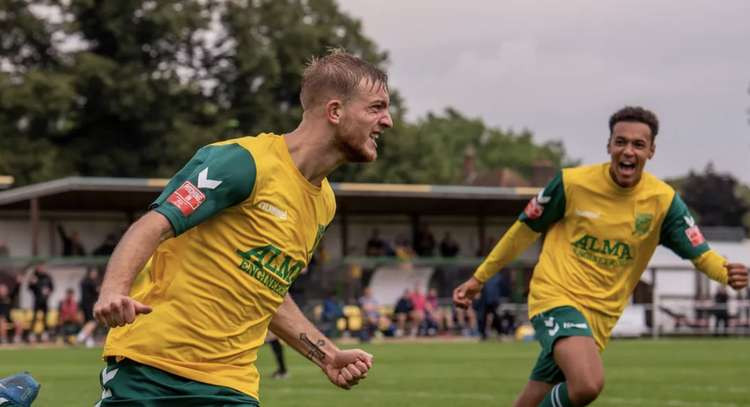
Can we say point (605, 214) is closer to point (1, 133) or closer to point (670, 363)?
point (670, 363)

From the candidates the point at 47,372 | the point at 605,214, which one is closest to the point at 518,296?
the point at 47,372

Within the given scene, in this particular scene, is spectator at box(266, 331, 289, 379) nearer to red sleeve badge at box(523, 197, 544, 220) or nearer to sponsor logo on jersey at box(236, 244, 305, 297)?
red sleeve badge at box(523, 197, 544, 220)

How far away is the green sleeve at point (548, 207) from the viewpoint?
8758 millimetres

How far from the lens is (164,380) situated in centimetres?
505

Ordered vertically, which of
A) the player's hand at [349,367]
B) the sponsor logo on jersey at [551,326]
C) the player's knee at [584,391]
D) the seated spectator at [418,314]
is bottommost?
the seated spectator at [418,314]

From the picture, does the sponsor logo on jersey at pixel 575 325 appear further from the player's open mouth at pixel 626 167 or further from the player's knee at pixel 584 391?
the player's open mouth at pixel 626 167

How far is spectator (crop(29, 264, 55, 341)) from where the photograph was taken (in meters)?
30.5

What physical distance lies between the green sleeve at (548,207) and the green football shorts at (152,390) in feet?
13.3

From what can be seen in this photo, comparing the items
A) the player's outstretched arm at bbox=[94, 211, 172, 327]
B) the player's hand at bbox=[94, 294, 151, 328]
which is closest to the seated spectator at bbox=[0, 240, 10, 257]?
the player's outstretched arm at bbox=[94, 211, 172, 327]

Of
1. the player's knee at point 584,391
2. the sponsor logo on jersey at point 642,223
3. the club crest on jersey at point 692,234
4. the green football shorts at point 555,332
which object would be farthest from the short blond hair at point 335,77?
the club crest on jersey at point 692,234

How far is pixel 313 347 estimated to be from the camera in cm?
573

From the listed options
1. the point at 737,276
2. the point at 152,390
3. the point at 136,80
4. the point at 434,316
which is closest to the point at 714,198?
the point at 136,80

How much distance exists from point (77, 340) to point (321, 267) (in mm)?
6879

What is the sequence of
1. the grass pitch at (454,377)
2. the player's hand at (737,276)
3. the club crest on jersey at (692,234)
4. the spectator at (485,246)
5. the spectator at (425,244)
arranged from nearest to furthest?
the player's hand at (737,276) < the club crest on jersey at (692,234) < the grass pitch at (454,377) < the spectator at (425,244) < the spectator at (485,246)
